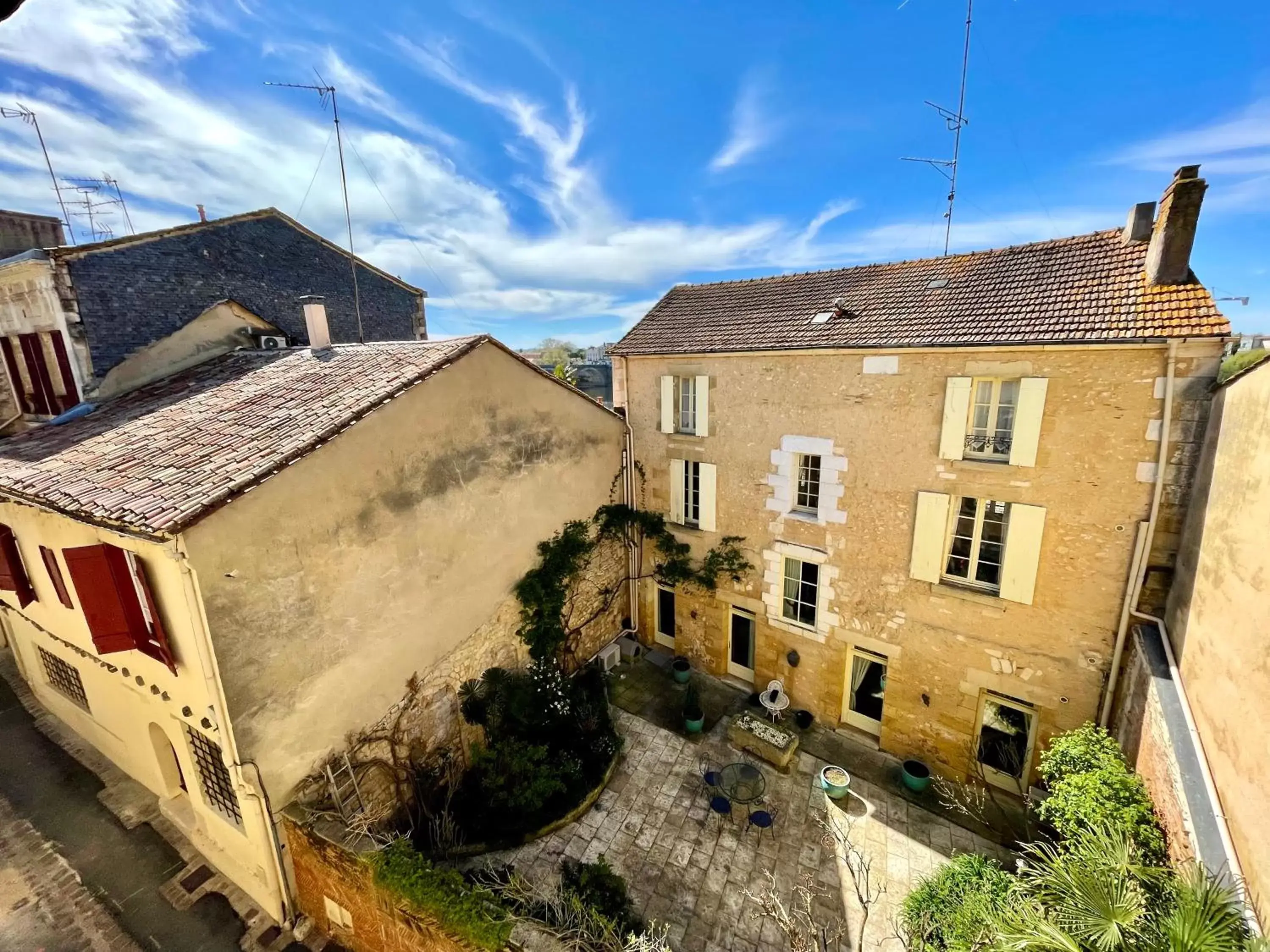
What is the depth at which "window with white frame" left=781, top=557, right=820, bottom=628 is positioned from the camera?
11625 mm

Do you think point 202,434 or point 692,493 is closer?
point 202,434

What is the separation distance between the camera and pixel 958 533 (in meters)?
9.66

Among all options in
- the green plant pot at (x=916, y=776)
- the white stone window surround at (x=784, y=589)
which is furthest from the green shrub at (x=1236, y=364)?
the green plant pot at (x=916, y=776)

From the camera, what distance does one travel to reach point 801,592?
11.8 m

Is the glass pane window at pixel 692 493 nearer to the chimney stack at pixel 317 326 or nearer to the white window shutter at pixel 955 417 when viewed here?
the white window shutter at pixel 955 417

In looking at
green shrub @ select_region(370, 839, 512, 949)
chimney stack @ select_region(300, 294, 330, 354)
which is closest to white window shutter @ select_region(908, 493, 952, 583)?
green shrub @ select_region(370, 839, 512, 949)

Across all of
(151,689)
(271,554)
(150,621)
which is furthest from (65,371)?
(271,554)

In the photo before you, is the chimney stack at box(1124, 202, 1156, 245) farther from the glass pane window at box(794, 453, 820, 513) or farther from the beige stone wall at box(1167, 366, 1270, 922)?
the glass pane window at box(794, 453, 820, 513)

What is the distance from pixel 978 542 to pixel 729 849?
715 cm

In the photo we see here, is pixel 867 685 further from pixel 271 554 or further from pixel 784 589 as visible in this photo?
pixel 271 554

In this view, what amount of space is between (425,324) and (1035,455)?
60.2ft

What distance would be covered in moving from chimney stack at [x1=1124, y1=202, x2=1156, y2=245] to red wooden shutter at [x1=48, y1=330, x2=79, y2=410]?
20.3m

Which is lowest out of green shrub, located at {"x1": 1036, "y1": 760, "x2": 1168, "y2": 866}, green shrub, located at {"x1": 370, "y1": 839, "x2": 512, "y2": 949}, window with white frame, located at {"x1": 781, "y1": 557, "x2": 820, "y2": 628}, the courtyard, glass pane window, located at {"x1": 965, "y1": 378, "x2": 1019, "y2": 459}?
the courtyard

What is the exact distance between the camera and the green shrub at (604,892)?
712 cm
